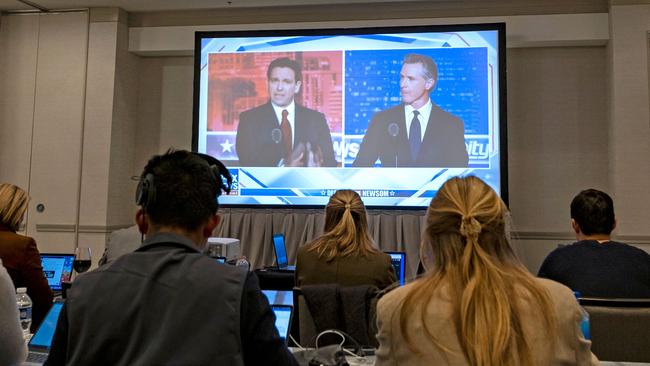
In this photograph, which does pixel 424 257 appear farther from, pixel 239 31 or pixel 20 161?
pixel 20 161

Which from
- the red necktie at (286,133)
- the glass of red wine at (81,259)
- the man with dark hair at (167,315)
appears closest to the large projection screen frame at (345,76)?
the red necktie at (286,133)

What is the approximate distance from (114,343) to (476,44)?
4.29 metres

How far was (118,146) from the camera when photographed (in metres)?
5.21

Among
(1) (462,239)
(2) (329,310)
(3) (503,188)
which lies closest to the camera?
(1) (462,239)

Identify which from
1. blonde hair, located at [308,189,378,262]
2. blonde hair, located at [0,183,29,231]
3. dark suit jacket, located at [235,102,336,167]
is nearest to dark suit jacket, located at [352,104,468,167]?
dark suit jacket, located at [235,102,336,167]

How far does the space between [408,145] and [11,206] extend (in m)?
3.08

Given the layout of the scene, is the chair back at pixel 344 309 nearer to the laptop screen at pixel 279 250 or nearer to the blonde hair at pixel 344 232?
the blonde hair at pixel 344 232

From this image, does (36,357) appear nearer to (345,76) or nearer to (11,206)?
(11,206)

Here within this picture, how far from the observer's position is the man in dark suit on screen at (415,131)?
466cm

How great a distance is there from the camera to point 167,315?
0.93 meters

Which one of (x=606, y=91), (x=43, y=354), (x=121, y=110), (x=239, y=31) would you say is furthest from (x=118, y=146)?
(x=606, y=91)

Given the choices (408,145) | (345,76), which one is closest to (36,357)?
(408,145)

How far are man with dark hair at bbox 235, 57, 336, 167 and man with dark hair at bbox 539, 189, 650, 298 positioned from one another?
275cm

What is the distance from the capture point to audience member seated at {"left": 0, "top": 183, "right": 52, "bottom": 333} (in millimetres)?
2477
